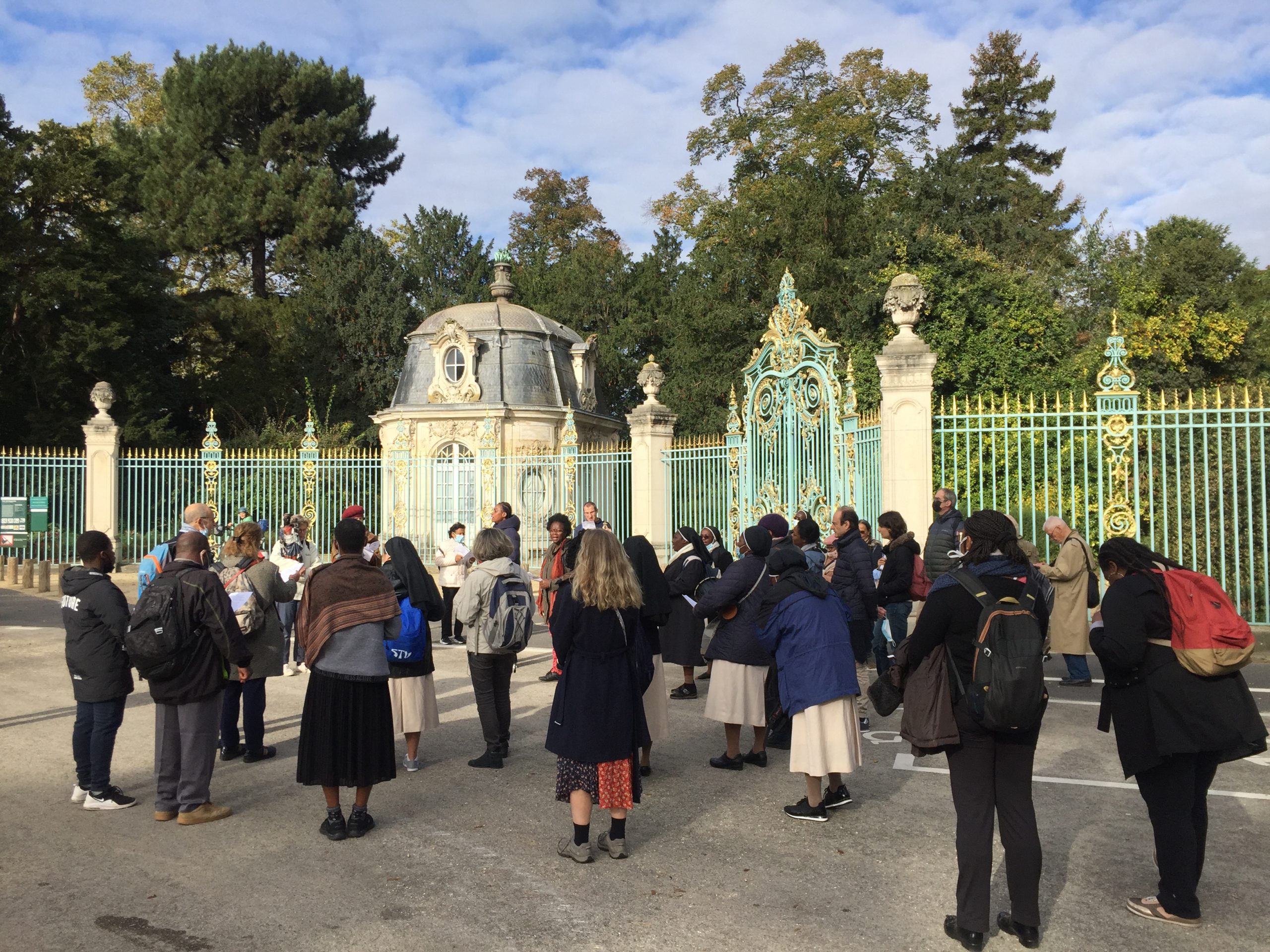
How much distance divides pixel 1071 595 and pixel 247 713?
21.3 ft

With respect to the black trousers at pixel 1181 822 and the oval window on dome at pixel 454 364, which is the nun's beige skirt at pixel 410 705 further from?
the oval window on dome at pixel 454 364

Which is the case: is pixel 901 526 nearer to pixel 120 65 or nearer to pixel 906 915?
pixel 906 915

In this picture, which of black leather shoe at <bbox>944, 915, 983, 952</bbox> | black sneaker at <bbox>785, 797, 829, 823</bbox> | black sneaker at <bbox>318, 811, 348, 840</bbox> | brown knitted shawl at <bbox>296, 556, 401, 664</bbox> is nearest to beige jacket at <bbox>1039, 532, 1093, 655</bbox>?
black sneaker at <bbox>785, 797, 829, 823</bbox>

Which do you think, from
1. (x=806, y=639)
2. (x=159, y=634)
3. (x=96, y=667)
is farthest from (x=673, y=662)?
(x=96, y=667)

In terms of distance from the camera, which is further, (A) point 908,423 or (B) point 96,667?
(A) point 908,423

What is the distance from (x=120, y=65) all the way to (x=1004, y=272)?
1302 inches

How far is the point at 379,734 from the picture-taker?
197 inches

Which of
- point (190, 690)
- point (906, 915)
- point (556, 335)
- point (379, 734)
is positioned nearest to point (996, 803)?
point (906, 915)

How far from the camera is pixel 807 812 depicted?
527 centimetres

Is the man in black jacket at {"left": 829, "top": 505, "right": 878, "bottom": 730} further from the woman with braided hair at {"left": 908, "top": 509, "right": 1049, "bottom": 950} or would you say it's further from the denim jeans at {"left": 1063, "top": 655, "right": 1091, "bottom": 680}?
the woman with braided hair at {"left": 908, "top": 509, "right": 1049, "bottom": 950}

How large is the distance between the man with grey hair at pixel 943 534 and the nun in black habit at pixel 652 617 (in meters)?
3.40

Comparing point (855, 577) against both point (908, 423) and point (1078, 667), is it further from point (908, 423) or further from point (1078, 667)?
point (908, 423)

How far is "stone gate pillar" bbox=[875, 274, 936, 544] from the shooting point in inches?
418

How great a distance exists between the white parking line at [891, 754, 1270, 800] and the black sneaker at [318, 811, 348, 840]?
3.35m
